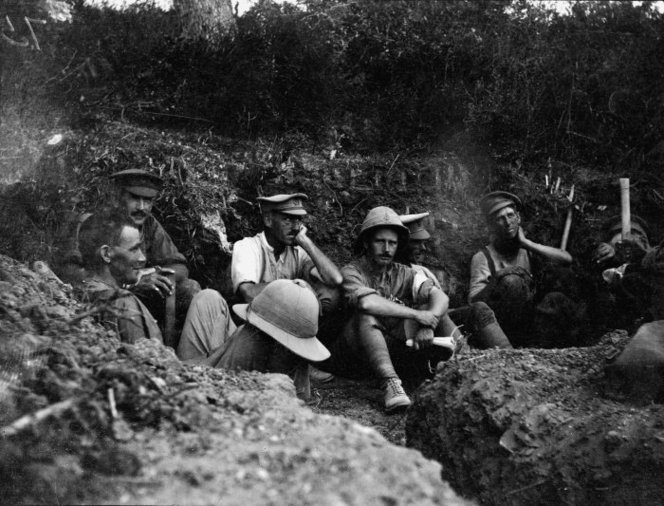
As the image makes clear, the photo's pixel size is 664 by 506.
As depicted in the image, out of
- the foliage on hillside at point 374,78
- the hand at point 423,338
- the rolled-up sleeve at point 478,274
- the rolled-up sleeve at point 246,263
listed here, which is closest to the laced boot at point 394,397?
the hand at point 423,338

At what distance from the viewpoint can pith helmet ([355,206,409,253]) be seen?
720cm

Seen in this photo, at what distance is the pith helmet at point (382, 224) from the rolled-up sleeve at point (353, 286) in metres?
0.34

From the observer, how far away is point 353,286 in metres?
6.89

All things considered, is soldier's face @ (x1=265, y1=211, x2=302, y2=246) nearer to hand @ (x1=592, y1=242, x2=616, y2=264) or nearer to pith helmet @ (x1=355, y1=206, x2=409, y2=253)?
pith helmet @ (x1=355, y1=206, x2=409, y2=253)

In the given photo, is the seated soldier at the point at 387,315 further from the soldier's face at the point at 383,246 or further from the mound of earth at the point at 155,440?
the mound of earth at the point at 155,440

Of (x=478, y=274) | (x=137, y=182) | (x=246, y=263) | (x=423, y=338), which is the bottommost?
(x=423, y=338)

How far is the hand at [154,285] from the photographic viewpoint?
6172 mm

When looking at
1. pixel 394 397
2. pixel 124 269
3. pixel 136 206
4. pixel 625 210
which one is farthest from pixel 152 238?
pixel 625 210

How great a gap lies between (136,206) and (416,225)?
2.88 m

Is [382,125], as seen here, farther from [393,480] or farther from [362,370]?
[393,480]

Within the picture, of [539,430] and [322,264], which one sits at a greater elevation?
[322,264]

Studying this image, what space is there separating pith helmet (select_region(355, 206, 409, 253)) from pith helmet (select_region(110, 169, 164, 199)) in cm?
198

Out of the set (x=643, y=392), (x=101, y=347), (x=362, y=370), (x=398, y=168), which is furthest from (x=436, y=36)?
(x=101, y=347)

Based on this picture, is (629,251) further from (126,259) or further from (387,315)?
(126,259)
